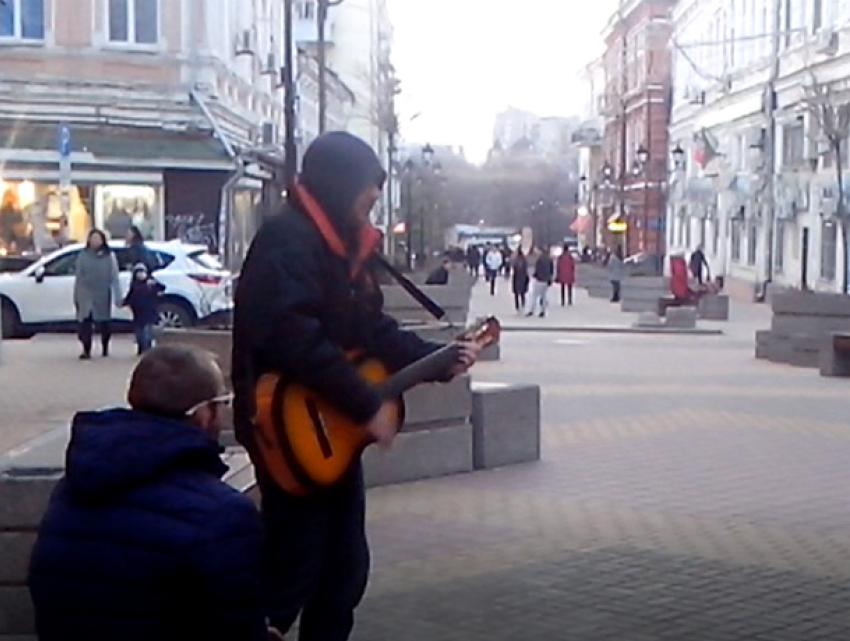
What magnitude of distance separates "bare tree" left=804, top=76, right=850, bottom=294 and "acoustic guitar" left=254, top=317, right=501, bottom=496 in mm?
32754

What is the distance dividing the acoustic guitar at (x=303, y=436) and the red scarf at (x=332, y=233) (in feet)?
1.02

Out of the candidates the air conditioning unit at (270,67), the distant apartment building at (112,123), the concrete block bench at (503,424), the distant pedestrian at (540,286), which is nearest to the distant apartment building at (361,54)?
the air conditioning unit at (270,67)

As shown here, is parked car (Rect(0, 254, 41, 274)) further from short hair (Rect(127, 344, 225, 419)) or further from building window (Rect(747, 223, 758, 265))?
building window (Rect(747, 223, 758, 265))

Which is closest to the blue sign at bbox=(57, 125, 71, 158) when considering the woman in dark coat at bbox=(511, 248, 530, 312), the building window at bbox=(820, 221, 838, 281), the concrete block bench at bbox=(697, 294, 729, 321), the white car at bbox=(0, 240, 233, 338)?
the white car at bbox=(0, 240, 233, 338)

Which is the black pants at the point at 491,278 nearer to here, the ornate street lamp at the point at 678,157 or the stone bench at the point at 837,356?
the ornate street lamp at the point at 678,157

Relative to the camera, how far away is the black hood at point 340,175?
15.3 feet

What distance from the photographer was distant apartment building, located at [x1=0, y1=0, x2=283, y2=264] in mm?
34188

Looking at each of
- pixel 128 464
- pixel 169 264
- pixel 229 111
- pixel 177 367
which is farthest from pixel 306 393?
pixel 229 111

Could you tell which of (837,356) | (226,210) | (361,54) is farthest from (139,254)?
(361,54)

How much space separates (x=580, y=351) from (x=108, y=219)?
1541 cm

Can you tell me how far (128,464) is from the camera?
10.6ft

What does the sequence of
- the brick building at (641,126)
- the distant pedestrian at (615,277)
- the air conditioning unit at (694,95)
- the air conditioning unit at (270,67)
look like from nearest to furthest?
the air conditioning unit at (270,67)
the distant pedestrian at (615,277)
the air conditioning unit at (694,95)
the brick building at (641,126)

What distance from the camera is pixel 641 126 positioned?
255 feet

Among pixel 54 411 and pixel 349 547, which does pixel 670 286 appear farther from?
pixel 349 547
